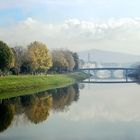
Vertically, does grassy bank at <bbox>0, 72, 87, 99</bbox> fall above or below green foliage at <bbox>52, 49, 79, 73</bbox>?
below

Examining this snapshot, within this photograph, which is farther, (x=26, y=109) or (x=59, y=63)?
(x=59, y=63)

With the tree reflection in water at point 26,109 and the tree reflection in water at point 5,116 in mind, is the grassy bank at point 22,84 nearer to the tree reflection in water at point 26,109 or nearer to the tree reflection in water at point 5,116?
the tree reflection in water at point 26,109

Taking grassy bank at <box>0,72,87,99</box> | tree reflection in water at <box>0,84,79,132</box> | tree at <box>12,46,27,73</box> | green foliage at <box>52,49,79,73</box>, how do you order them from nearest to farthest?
Result: tree reflection in water at <box>0,84,79,132</box>
grassy bank at <box>0,72,87,99</box>
tree at <box>12,46,27,73</box>
green foliage at <box>52,49,79,73</box>

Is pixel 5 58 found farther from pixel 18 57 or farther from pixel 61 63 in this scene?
pixel 61 63

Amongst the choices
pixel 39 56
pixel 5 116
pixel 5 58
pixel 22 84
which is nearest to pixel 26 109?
pixel 5 116

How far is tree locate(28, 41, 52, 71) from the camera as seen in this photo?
91238 millimetres

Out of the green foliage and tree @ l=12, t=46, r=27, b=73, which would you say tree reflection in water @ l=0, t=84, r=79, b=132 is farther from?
the green foliage

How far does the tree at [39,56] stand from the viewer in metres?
91.2

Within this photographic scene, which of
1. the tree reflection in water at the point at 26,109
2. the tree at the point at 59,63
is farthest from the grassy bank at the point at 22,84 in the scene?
the tree at the point at 59,63

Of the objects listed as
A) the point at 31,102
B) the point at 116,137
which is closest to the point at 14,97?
the point at 31,102

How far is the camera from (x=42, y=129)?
98.2ft

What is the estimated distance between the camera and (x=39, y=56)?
9506cm

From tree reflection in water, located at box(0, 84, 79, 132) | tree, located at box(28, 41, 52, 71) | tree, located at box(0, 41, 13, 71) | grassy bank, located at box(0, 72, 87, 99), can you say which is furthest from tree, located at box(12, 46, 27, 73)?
tree reflection in water, located at box(0, 84, 79, 132)

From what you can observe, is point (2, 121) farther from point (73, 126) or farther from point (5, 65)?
point (5, 65)
